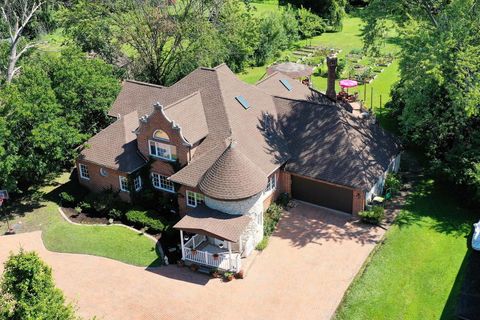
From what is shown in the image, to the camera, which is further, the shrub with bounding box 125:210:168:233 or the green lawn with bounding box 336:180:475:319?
the shrub with bounding box 125:210:168:233

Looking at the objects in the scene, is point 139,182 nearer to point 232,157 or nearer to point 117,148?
point 117,148

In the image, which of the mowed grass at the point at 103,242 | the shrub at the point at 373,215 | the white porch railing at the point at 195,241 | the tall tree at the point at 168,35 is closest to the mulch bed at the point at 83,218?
the mowed grass at the point at 103,242

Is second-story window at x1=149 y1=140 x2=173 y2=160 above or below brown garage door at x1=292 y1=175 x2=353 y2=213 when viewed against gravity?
above

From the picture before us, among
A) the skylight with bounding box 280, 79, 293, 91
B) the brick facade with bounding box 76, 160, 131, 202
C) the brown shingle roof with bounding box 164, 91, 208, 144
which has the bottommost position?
the brick facade with bounding box 76, 160, 131, 202

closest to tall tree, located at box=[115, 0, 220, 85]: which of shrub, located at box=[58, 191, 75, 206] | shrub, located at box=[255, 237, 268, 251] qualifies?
shrub, located at box=[58, 191, 75, 206]

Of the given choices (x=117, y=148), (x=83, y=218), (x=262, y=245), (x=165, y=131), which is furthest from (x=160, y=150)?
(x=262, y=245)

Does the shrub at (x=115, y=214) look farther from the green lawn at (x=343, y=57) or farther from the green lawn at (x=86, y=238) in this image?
→ the green lawn at (x=343, y=57)

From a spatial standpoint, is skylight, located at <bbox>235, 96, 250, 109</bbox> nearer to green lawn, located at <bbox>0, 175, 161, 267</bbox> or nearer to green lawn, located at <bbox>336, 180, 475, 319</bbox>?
green lawn, located at <bbox>0, 175, 161, 267</bbox>

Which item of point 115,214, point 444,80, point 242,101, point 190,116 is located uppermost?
point 444,80
